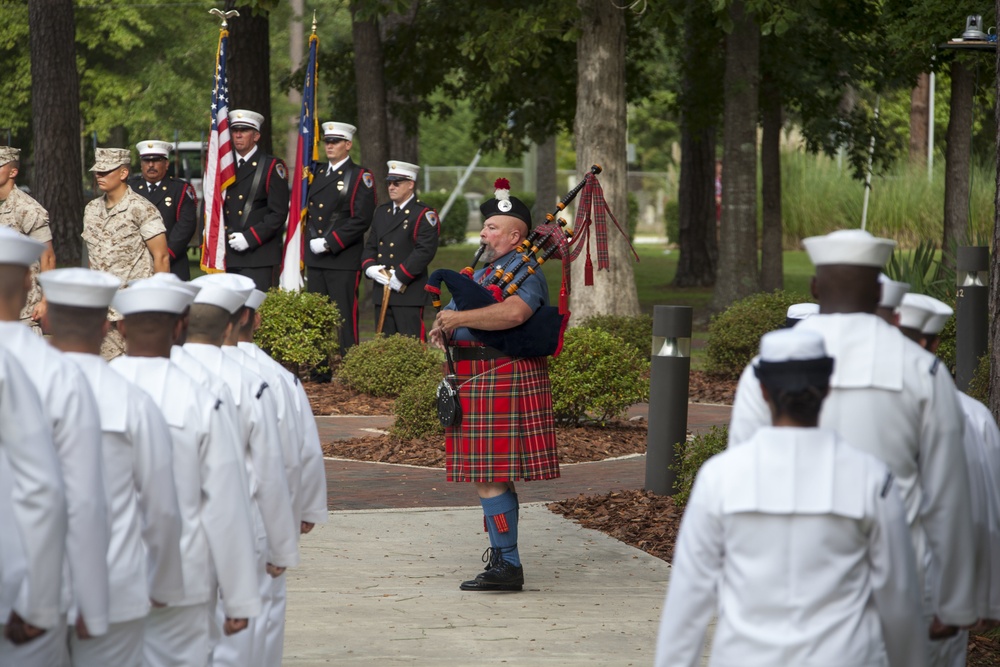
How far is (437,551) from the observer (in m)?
7.99

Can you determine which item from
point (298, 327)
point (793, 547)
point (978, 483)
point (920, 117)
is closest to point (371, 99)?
point (298, 327)

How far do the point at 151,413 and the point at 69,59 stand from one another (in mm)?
18147

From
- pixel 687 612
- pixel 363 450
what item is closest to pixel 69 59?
pixel 363 450

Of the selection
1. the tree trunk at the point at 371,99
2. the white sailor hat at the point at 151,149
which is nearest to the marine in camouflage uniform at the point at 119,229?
the white sailor hat at the point at 151,149

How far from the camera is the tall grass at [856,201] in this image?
34.1 meters

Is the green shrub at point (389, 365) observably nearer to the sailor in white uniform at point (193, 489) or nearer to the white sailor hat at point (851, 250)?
the sailor in white uniform at point (193, 489)

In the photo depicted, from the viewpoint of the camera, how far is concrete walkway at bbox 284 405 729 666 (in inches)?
243

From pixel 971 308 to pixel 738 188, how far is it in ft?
27.7

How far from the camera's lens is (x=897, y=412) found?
4.15 meters

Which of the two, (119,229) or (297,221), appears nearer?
(119,229)

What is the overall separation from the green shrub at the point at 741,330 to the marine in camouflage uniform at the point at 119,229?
6.30 m

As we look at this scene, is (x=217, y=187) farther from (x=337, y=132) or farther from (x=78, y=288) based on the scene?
(x=78, y=288)

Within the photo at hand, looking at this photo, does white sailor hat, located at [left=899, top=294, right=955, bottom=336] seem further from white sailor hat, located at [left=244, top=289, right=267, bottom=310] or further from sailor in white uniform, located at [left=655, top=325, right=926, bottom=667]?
white sailor hat, located at [left=244, top=289, right=267, bottom=310]

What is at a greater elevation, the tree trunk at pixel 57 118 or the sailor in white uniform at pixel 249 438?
the tree trunk at pixel 57 118
